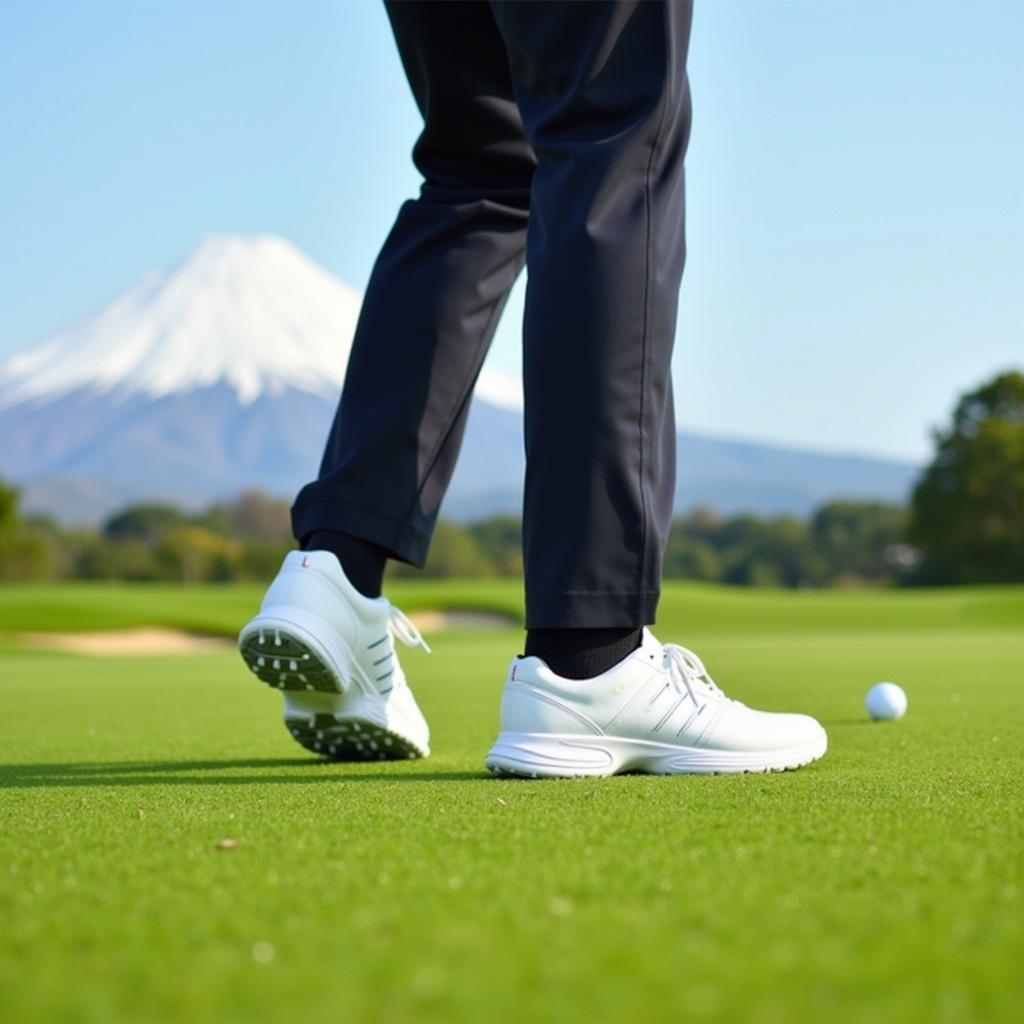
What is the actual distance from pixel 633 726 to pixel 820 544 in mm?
59559

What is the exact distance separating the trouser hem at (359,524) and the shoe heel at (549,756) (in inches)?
19.0

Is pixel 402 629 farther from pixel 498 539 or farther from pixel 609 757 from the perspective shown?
pixel 498 539

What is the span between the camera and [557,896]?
998 millimetres

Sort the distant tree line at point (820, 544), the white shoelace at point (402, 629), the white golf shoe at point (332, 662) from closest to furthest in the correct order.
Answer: the white golf shoe at point (332, 662)
the white shoelace at point (402, 629)
the distant tree line at point (820, 544)

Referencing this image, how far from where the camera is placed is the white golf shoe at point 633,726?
1839 mm

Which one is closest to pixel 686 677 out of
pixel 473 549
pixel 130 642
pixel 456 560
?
pixel 130 642

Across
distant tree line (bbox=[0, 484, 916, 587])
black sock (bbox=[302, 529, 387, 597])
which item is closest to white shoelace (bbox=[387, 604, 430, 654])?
black sock (bbox=[302, 529, 387, 597])

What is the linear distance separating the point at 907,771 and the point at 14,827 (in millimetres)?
1221

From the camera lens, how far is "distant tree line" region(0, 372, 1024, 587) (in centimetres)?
4178

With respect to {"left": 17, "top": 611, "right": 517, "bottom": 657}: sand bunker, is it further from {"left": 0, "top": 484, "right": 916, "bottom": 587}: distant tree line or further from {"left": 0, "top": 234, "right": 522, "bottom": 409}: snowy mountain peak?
{"left": 0, "top": 234, "right": 522, "bottom": 409}: snowy mountain peak

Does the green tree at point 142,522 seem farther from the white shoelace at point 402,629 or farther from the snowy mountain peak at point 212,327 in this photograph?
the snowy mountain peak at point 212,327

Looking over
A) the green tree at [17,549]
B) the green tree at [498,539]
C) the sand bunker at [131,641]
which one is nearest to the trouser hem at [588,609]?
the sand bunker at [131,641]

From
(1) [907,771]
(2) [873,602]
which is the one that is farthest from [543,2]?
(2) [873,602]

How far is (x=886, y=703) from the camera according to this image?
3.34m
